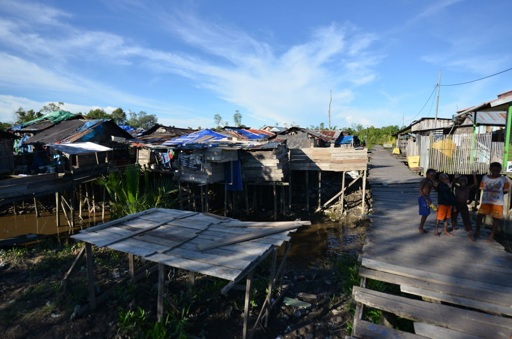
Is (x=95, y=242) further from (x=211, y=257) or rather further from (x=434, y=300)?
(x=434, y=300)

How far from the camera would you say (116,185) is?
7.75m

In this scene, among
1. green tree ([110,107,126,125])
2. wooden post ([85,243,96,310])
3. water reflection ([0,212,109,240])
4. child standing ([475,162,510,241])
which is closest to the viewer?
wooden post ([85,243,96,310])

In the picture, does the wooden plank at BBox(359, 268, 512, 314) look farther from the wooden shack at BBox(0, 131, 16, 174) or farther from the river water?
the wooden shack at BBox(0, 131, 16, 174)

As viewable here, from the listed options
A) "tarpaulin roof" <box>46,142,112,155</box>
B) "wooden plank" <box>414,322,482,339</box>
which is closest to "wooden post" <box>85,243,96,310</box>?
"wooden plank" <box>414,322,482,339</box>

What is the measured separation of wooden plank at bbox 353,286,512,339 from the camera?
343 cm

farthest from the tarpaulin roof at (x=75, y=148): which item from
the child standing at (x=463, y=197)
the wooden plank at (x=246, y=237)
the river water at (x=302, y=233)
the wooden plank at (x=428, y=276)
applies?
the child standing at (x=463, y=197)

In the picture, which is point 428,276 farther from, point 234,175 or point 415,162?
point 415,162

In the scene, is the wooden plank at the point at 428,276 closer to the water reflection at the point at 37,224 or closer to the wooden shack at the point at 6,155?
the water reflection at the point at 37,224

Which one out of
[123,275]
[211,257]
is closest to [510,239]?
[211,257]

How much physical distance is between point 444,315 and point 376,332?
0.96 metres

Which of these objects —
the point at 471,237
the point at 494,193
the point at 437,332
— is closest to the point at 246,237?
the point at 437,332

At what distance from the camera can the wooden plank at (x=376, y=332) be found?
3.52m

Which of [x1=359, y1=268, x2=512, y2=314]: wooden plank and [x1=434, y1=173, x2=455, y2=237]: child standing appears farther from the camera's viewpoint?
[x1=434, y1=173, x2=455, y2=237]: child standing

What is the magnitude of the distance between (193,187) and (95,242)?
9365mm
